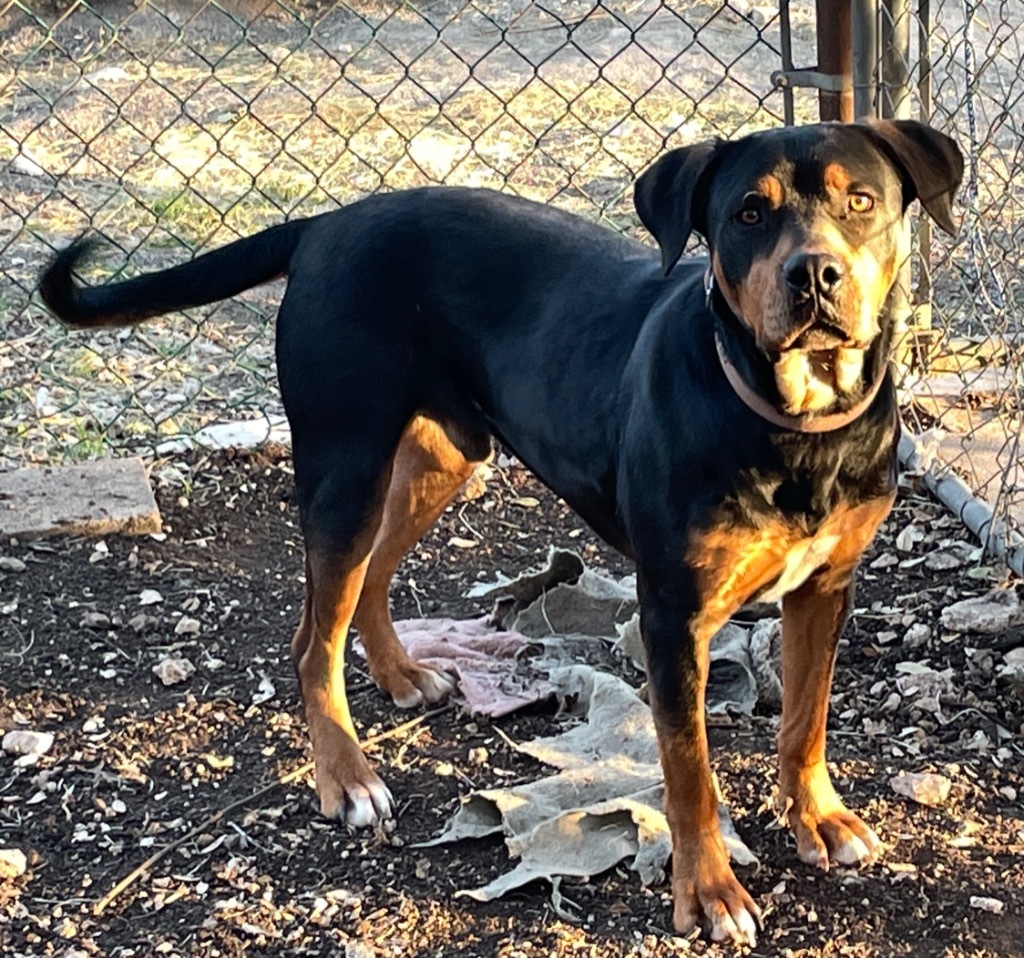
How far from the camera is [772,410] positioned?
276 cm

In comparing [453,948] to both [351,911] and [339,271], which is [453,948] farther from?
[339,271]

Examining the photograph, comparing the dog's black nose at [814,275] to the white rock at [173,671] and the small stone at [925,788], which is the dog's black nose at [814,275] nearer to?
the small stone at [925,788]

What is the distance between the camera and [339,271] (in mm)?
3367

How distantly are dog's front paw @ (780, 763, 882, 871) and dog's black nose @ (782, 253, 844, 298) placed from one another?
3.61ft

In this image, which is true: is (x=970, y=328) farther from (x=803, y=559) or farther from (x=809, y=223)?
(x=809, y=223)

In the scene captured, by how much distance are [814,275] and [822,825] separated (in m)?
1.20

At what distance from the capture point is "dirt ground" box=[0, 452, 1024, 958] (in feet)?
9.73

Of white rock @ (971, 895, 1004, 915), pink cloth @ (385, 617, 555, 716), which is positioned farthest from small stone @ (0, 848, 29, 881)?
white rock @ (971, 895, 1004, 915)

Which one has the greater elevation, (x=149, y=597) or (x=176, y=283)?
(x=176, y=283)

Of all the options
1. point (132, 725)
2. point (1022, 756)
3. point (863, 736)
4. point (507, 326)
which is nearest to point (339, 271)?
point (507, 326)

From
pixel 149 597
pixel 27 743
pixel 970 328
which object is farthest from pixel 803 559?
pixel 970 328

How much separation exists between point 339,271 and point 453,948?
55.8 inches

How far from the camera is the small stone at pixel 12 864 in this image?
3166mm

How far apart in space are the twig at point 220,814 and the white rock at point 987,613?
1.29m
